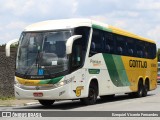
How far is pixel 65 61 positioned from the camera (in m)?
16.3

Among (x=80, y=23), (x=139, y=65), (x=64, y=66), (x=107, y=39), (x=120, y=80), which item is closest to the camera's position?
(x=64, y=66)

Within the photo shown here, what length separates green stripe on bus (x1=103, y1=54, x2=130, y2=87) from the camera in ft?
66.3

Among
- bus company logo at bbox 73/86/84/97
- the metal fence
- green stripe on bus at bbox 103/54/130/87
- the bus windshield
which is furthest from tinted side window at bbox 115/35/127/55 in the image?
the metal fence

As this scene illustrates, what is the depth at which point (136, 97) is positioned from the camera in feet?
81.4

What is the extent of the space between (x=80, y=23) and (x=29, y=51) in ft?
7.78

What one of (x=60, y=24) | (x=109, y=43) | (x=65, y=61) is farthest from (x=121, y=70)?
(x=65, y=61)

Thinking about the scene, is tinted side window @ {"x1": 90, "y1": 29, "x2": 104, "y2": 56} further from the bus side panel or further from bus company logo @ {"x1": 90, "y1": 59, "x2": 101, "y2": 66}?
the bus side panel

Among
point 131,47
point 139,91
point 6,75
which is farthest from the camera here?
point 139,91

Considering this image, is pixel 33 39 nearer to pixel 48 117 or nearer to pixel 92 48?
pixel 92 48

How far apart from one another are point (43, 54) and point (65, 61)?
0.93m

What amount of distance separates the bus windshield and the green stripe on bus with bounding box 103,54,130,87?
355cm

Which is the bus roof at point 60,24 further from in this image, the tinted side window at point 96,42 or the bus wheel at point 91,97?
the bus wheel at point 91,97

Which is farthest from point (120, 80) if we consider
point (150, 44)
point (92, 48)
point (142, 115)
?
point (142, 115)

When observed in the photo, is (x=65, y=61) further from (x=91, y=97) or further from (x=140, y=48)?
(x=140, y=48)
